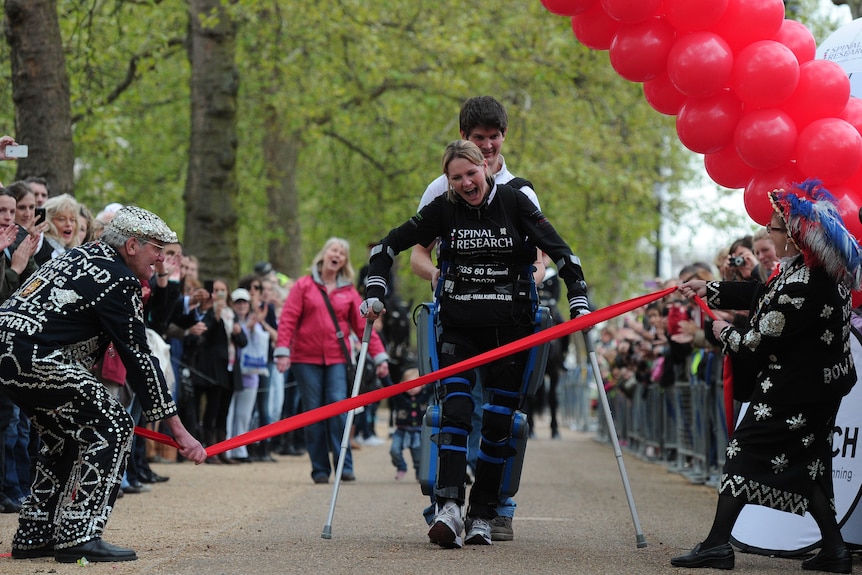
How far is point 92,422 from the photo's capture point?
21.1ft

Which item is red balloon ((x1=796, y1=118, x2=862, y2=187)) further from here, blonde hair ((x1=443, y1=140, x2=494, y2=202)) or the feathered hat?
blonde hair ((x1=443, y1=140, x2=494, y2=202))

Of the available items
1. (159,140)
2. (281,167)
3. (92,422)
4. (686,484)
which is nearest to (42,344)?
(92,422)

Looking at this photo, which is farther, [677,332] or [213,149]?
[213,149]

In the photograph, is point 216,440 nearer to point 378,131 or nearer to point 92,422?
point 92,422

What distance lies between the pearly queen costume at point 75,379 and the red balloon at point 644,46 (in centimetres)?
299

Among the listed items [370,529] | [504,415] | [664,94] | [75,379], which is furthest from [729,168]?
[75,379]

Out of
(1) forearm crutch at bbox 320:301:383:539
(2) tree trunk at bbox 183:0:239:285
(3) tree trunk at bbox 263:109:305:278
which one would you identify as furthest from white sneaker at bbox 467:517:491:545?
Answer: (3) tree trunk at bbox 263:109:305:278

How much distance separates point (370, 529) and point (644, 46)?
10.7 feet

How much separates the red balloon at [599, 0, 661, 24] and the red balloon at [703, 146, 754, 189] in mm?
893

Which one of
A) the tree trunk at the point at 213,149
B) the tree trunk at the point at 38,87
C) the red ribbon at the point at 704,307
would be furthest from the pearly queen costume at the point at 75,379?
the tree trunk at the point at 213,149

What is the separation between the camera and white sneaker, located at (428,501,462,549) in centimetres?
710

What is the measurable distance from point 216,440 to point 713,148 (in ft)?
30.2

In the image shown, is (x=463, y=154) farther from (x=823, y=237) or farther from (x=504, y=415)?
(x=823, y=237)

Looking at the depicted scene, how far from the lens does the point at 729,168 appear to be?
7938mm
